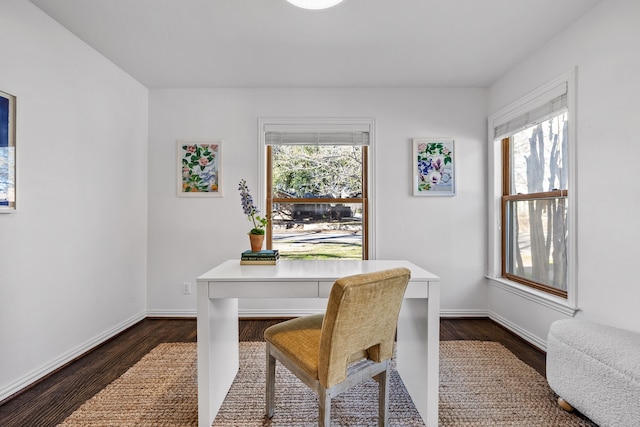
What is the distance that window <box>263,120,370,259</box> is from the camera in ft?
10.9

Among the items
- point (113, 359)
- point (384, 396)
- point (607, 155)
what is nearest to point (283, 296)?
point (384, 396)

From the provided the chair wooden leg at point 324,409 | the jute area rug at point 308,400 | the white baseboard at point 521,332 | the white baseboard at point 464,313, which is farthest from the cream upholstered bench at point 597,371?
the white baseboard at point 464,313

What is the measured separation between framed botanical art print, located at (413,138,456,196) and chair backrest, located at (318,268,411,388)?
2038mm

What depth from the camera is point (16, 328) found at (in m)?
1.83

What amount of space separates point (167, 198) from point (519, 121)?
3.45m

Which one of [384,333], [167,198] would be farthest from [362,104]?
[384,333]

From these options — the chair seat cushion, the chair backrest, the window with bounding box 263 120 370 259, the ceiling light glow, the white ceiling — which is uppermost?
the white ceiling

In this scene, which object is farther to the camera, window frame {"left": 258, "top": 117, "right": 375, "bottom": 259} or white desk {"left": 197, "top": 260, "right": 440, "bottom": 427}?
window frame {"left": 258, "top": 117, "right": 375, "bottom": 259}

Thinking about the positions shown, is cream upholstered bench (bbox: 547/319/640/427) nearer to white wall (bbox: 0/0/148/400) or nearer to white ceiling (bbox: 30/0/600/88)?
white ceiling (bbox: 30/0/600/88)

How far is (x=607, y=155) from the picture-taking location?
1901 mm

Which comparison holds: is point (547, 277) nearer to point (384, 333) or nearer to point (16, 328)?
point (384, 333)

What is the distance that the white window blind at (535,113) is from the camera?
225 centimetres

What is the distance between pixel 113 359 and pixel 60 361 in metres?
0.31

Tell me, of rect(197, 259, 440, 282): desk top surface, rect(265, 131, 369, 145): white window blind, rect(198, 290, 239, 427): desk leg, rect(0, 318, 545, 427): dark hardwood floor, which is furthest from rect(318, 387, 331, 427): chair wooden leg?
rect(265, 131, 369, 145): white window blind
